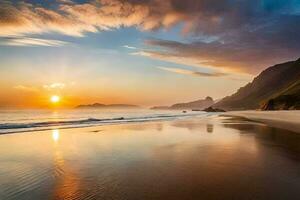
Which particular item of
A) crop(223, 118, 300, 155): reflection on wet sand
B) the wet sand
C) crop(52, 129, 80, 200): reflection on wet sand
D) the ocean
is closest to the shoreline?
crop(223, 118, 300, 155): reflection on wet sand

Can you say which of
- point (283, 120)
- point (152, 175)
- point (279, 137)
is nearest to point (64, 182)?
point (152, 175)

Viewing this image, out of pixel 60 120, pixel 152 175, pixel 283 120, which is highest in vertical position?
pixel 60 120

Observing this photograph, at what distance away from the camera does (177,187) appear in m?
8.27

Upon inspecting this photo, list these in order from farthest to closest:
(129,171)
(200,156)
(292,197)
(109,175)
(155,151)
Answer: (155,151) < (200,156) < (129,171) < (109,175) < (292,197)

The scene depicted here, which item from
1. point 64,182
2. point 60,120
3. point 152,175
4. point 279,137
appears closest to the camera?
point 64,182

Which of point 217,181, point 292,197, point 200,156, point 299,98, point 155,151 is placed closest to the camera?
point 292,197

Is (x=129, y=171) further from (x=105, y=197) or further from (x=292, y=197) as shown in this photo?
(x=292, y=197)

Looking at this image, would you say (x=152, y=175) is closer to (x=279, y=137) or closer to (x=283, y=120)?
(x=279, y=137)

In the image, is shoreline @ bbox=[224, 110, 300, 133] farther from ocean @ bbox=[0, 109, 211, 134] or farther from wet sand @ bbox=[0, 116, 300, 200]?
ocean @ bbox=[0, 109, 211, 134]

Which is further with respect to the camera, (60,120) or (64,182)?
(60,120)

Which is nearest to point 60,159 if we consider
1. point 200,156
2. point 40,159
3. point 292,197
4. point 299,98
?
point 40,159

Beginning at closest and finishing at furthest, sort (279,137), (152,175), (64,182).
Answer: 1. (64,182)
2. (152,175)
3. (279,137)

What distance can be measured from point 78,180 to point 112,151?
6.53 metres

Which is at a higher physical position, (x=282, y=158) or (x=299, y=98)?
(x=299, y=98)
